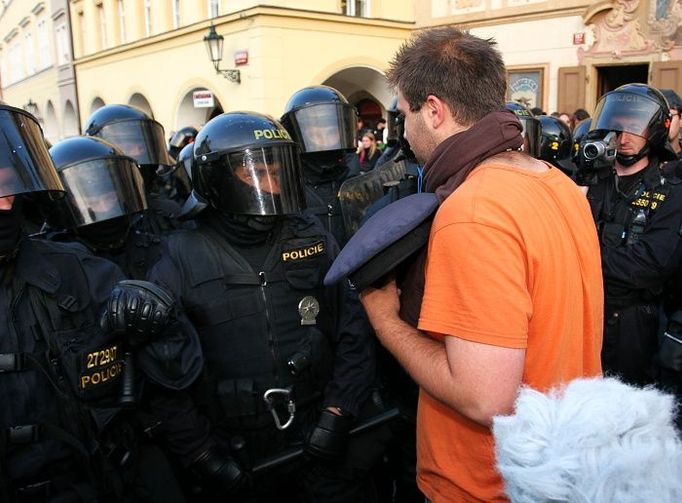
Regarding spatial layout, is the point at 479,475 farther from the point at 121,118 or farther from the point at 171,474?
the point at 121,118

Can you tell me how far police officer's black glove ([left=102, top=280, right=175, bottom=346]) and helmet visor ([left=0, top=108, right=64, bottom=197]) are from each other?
41 cm

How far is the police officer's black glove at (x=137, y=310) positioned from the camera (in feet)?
5.76

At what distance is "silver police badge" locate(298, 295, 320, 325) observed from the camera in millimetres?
2330

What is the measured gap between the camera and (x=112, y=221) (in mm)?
2871

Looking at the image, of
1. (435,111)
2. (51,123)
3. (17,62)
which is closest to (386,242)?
(435,111)

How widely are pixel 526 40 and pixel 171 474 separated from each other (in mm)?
12144

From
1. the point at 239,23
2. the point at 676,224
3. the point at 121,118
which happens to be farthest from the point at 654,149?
the point at 239,23

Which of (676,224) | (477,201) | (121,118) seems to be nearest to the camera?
(477,201)

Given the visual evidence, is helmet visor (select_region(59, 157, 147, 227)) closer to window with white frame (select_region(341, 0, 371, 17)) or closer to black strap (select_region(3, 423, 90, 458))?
black strap (select_region(3, 423, 90, 458))

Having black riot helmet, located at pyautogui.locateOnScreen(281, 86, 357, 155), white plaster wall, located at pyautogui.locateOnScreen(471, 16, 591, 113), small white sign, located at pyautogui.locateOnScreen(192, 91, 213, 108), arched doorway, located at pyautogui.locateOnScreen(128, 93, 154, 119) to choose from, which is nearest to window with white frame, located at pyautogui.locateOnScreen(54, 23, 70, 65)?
arched doorway, located at pyautogui.locateOnScreen(128, 93, 154, 119)

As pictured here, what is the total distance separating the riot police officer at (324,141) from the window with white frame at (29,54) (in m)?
30.0

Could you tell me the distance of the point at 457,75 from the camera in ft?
4.64

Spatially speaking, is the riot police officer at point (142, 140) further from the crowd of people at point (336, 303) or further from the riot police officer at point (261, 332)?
the riot police officer at point (261, 332)

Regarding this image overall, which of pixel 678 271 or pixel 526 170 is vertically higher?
pixel 526 170
